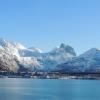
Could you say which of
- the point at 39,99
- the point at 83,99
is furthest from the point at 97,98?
the point at 39,99

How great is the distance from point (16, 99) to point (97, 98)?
24289mm

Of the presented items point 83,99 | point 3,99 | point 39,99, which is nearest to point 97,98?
point 83,99

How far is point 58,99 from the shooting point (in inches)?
5285

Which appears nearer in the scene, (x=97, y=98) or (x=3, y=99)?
(x=3, y=99)

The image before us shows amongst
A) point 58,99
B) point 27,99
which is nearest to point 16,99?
point 27,99

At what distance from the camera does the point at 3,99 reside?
127438 millimetres

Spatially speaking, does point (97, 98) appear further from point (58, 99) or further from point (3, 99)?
point (3, 99)

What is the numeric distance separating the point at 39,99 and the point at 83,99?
40.0 ft

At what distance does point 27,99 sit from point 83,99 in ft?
51.1

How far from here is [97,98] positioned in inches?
5472

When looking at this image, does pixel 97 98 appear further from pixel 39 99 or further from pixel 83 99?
pixel 39 99

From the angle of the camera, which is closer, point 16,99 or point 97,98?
point 16,99

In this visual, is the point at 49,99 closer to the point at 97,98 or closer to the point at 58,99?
the point at 58,99

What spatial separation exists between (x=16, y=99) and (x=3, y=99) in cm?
406
